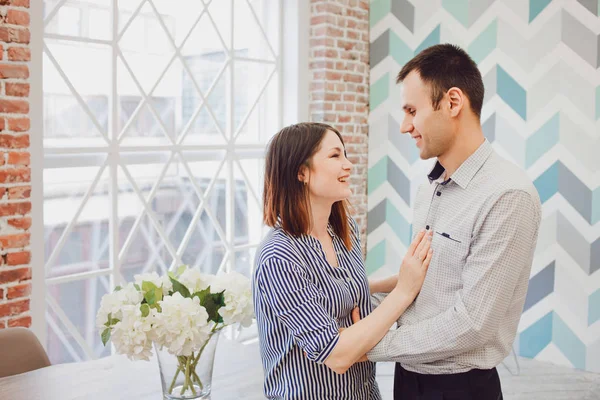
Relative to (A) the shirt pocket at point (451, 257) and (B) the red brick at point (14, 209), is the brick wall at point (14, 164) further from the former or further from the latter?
(A) the shirt pocket at point (451, 257)

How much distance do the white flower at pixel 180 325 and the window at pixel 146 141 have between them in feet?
5.83

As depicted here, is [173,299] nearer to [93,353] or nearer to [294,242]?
[294,242]

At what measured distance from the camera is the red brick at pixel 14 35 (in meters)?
2.69

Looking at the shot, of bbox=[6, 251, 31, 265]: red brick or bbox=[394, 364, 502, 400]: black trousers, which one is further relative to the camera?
bbox=[6, 251, 31, 265]: red brick

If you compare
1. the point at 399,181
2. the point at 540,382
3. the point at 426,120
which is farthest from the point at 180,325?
the point at 399,181

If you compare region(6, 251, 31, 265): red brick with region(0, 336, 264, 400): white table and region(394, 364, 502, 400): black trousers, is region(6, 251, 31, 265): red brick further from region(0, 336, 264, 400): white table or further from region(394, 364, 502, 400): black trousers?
region(394, 364, 502, 400): black trousers

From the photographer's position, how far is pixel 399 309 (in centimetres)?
168

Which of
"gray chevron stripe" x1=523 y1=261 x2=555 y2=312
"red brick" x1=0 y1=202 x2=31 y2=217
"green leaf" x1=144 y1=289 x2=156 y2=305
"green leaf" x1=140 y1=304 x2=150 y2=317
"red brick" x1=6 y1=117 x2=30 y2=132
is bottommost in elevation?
"gray chevron stripe" x1=523 y1=261 x2=555 y2=312

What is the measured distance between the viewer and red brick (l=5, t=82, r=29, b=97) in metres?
2.72

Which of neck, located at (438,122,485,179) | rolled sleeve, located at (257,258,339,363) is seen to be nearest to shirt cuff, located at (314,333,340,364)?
rolled sleeve, located at (257,258,339,363)

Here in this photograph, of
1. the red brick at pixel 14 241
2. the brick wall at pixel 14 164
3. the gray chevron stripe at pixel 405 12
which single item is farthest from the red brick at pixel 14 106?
the gray chevron stripe at pixel 405 12

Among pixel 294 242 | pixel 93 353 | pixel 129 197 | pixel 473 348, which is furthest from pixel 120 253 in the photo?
pixel 473 348

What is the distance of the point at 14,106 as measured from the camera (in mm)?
2742

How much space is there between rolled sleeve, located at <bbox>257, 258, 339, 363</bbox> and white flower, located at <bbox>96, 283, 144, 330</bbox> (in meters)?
0.31
